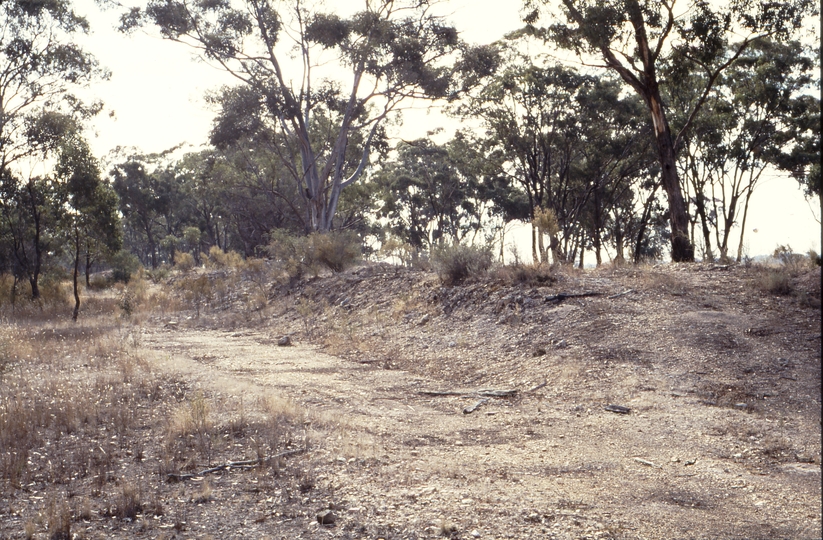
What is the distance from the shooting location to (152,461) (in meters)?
5.29

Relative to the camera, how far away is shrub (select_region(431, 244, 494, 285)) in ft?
43.7

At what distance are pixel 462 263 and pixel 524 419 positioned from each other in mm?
6774

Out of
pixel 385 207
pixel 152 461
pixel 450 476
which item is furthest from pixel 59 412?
pixel 385 207

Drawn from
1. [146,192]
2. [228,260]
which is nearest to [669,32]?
[228,260]

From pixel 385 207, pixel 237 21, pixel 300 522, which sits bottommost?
pixel 300 522

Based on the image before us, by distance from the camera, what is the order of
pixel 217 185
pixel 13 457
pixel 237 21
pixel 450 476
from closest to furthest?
1. pixel 450 476
2. pixel 13 457
3. pixel 237 21
4. pixel 217 185

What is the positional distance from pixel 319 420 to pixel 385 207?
3330 centimetres

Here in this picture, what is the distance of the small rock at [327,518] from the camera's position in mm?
4176

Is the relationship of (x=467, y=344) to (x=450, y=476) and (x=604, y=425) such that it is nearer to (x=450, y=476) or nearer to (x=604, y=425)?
(x=604, y=425)

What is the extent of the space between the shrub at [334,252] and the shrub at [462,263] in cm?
602

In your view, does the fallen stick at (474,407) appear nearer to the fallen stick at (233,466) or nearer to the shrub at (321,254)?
the fallen stick at (233,466)

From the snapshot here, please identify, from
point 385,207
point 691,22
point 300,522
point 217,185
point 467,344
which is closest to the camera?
point 300,522

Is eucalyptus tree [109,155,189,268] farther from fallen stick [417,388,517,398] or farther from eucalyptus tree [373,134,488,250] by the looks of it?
fallen stick [417,388,517,398]

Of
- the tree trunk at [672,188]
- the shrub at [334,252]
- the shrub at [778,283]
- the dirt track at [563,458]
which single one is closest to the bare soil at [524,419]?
the dirt track at [563,458]
